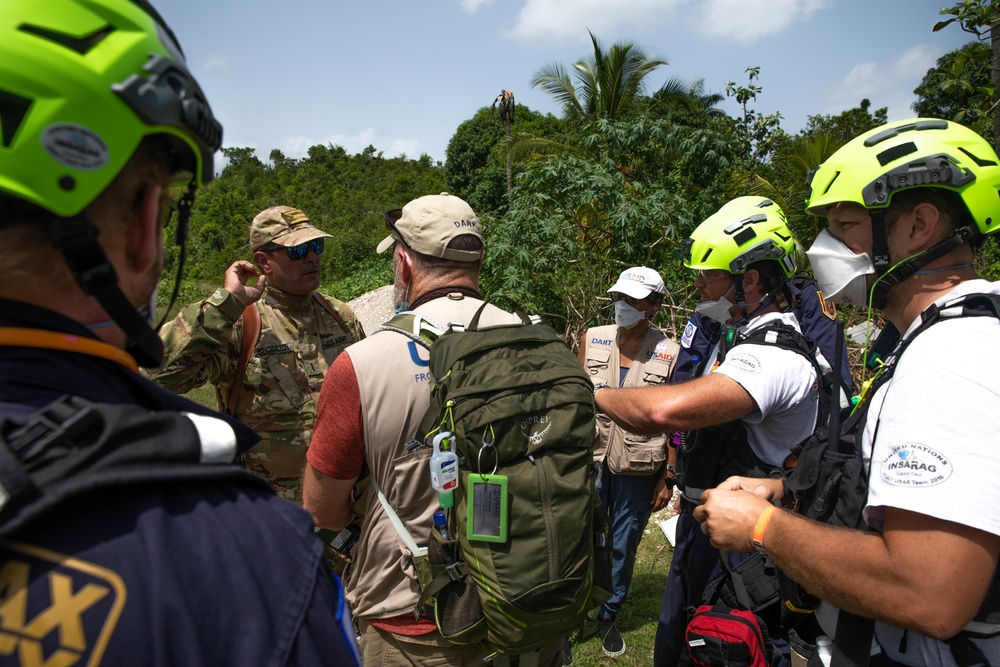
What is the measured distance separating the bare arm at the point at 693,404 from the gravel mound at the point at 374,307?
36.0 ft

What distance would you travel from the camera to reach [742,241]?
2979mm

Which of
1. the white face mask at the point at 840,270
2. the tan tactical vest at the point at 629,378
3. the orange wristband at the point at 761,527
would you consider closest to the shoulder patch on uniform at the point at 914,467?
the orange wristband at the point at 761,527

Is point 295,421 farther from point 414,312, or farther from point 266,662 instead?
point 266,662

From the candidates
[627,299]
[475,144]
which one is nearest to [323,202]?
[475,144]

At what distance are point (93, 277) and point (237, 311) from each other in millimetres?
2377

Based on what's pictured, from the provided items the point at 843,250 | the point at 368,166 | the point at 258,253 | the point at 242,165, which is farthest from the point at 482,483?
the point at 242,165

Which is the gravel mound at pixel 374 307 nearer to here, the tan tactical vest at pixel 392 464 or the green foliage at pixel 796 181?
the green foliage at pixel 796 181

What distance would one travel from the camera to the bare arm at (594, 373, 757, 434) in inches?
95.4

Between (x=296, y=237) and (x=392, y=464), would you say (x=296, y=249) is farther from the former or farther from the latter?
(x=392, y=464)

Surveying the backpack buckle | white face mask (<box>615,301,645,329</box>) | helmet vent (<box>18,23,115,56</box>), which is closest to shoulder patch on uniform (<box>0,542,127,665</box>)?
the backpack buckle

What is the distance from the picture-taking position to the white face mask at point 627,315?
176 inches

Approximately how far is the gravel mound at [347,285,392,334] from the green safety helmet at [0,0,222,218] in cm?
1220

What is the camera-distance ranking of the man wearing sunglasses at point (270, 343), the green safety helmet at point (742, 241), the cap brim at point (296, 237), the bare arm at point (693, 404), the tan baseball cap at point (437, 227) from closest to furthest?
the tan baseball cap at point (437, 227) < the bare arm at point (693, 404) < the green safety helmet at point (742, 241) < the man wearing sunglasses at point (270, 343) < the cap brim at point (296, 237)

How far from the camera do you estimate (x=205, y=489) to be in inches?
32.2
